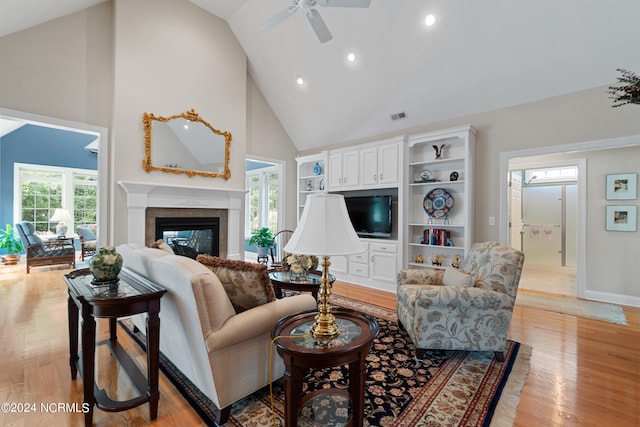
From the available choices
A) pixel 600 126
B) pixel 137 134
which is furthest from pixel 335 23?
pixel 600 126

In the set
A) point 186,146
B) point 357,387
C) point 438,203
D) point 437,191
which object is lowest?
point 357,387

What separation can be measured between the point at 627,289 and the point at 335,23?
215 inches

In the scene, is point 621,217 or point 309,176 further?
point 309,176

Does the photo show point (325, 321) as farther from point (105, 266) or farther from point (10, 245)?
point (10, 245)

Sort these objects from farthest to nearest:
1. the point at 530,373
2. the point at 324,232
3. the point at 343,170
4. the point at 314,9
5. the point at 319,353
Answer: the point at 343,170
the point at 314,9
the point at 530,373
the point at 324,232
the point at 319,353

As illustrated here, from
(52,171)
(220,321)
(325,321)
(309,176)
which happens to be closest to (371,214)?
(309,176)

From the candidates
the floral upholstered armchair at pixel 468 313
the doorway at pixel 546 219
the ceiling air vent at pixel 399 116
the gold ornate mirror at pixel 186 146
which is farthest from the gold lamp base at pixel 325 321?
the doorway at pixel 546 219

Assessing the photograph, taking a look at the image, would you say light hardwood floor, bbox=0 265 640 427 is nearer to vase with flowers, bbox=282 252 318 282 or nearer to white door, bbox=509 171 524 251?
vase with flowers, bbox=282 252 318 282

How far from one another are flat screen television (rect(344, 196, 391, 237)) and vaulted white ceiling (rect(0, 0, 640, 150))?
4.07 ft

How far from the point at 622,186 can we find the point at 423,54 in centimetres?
341

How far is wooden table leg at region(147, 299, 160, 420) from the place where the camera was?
172 cm

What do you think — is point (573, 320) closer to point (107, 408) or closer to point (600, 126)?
point (600, 126)

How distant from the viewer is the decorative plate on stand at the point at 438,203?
173 inches

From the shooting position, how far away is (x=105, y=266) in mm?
1884
